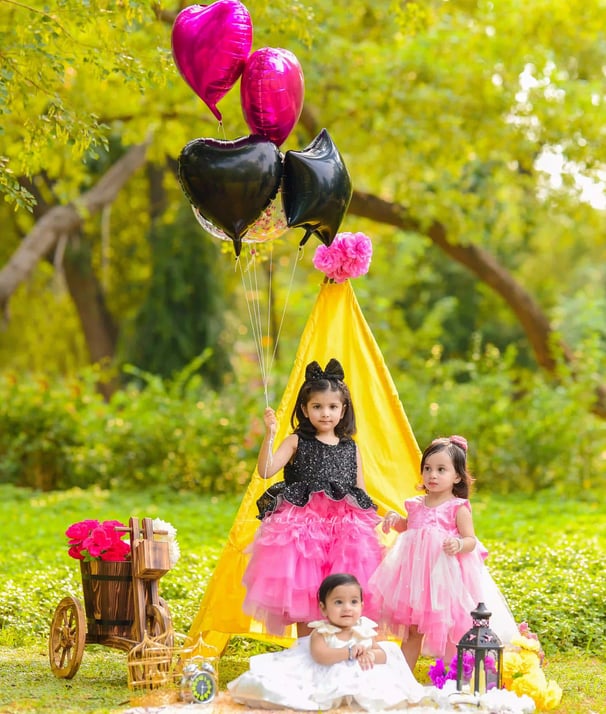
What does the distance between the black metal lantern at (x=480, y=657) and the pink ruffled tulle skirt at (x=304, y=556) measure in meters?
0.48

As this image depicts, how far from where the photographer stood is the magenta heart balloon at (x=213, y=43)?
4629mm

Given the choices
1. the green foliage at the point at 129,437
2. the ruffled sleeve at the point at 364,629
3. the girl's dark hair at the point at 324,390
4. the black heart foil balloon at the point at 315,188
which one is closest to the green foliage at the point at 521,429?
the green foliage at the point at 129,437

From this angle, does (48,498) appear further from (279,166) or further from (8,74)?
(279,166)

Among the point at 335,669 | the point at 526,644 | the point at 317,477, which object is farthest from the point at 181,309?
the point at 335,669

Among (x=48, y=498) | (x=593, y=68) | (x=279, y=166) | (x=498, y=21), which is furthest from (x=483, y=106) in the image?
(x=279, y=166)

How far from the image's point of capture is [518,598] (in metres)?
5.95

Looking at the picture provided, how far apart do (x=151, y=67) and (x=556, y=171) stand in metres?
6.14

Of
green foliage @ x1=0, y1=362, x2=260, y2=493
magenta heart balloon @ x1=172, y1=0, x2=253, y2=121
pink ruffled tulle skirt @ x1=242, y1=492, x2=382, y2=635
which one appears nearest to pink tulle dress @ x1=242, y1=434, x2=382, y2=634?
pink ruffled tulle skirt @ x1=242, y1=492, x2=382, y2=635

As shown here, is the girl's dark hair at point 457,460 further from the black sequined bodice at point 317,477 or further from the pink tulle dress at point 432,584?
the black sequined bodice at point 317,477

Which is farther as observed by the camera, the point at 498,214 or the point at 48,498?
the point at 498,214

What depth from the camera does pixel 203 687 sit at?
4.20 metres

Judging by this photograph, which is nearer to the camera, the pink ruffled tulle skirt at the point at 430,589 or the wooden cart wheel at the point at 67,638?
the pink ruffled tulle skirt at the point at 430,589

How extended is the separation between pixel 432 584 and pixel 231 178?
1.84 meters

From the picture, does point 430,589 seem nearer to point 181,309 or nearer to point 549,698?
point 549,698
